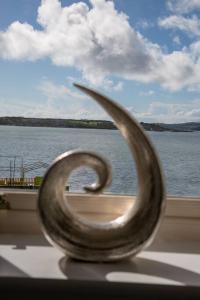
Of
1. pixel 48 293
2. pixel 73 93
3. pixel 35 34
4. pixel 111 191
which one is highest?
pixel 35 34

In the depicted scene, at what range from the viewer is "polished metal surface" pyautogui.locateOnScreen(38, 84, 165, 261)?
0.80 metres

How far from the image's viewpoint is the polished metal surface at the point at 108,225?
796 millimetres

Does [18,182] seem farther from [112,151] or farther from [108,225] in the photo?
[108,225]

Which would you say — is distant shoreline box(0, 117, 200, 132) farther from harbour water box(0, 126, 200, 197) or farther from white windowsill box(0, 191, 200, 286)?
white windowsill box(0, 191, 200, 286)

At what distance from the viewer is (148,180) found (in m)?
0.81

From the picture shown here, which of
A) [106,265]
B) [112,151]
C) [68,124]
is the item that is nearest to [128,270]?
[106,265]

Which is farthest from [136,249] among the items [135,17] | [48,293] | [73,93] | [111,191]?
[135,17]

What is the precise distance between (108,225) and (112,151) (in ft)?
1.01

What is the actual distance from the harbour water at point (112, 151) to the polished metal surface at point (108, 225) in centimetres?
26

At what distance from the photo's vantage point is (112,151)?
109cm

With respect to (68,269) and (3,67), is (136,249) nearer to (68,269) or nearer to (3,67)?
(68,269)

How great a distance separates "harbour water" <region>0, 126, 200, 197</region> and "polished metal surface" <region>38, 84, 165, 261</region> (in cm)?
26

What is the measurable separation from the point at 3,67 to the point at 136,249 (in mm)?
621

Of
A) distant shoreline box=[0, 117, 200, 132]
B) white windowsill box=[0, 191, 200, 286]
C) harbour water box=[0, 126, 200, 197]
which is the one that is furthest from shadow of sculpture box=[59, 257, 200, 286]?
distant shoreline box=[0, 117, 200, 132]
